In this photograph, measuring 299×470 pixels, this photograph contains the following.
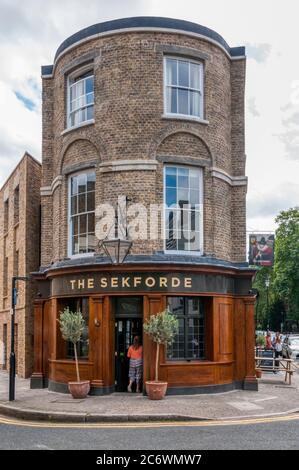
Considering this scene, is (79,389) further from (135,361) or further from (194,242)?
(194,242)

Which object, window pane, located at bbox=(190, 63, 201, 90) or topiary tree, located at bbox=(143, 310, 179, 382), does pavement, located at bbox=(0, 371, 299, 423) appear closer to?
topiary tree, located at bbox=(143, 310, 179, 382)

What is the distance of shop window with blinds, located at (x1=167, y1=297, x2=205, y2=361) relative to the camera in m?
17.8

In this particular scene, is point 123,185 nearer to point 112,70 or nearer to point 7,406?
point 112,70

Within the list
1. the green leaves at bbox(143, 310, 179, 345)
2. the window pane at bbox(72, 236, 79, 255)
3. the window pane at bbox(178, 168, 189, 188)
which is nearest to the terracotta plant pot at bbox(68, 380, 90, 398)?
the green leaves at bbox(143, 310, 179, 345)

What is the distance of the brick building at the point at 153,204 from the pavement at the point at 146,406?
0.80 metres

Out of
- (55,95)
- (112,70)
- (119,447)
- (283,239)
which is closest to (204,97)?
(112,70)

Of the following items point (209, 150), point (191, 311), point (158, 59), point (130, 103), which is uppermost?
point (158, 59)

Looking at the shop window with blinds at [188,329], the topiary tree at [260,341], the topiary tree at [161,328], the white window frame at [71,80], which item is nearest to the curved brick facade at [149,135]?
the white window frame at [71,80]

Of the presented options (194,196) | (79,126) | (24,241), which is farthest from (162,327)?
(24,241)

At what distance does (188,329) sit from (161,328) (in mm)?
2080

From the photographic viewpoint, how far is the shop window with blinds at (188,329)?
1782 centimetres

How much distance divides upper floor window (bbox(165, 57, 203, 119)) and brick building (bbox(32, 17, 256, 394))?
4cm

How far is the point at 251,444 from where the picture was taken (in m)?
10.3
